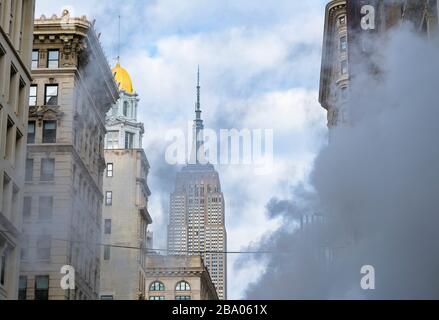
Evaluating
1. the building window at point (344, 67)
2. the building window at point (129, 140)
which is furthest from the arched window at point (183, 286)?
the building window at point (129, 140)

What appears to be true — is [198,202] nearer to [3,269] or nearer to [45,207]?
[3,269]

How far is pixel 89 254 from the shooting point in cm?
5622

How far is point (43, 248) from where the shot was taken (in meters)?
50.0

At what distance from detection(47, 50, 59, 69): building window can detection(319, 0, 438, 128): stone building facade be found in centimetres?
1665

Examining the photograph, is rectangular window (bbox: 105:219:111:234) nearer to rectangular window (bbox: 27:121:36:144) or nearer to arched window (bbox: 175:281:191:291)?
rectangular window (bbox: 27:121:36:144)

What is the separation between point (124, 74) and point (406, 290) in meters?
32.5

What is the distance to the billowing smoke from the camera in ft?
79.6

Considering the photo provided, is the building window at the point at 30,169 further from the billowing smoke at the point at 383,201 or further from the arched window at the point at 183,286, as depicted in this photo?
the arched window at the point at 183,286

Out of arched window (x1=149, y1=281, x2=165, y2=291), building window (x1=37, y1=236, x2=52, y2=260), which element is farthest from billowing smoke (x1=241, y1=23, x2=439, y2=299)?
arched window (x1=149, y1=281, x2=165, y2=291)

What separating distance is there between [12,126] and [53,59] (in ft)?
52.7

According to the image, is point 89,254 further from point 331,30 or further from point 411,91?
point 411,91

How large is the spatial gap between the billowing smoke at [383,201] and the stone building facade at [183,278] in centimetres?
4473

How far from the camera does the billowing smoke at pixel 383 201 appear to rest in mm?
24266
